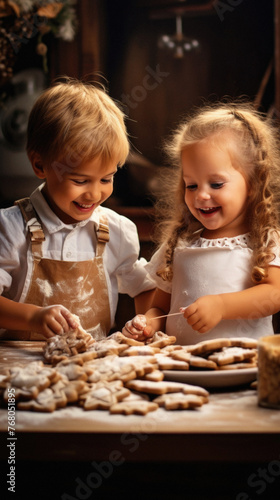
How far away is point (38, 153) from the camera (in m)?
1.48

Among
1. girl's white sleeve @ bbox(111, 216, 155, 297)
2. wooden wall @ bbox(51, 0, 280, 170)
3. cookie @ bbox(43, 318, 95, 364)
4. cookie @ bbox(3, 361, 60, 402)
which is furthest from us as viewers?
wooden wall @ bbox(51, 0, 280, 170)

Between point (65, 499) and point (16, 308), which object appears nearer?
point (65, 499)

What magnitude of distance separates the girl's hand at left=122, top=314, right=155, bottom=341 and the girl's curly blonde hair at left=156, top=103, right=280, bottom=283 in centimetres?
17

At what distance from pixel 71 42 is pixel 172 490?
6.43 ft

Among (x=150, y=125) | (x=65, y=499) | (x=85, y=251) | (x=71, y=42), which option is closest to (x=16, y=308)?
(x=85, y=251)

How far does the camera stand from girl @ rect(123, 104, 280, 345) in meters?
1.33

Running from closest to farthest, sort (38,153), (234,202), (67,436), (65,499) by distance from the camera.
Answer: (67,436) < (65,499) < (234,202) < (38,153)

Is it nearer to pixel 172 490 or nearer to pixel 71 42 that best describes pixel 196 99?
pixel 71 42

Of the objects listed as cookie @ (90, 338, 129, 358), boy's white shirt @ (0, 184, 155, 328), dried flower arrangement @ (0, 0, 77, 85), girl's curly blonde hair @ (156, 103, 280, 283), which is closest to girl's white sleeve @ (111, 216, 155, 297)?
boy's white shirt @ (0, 184, 155, 328)

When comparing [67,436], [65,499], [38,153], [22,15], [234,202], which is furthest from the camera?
[22,15]

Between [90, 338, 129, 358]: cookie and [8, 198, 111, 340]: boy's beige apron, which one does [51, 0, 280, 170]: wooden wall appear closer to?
[8, 198, 111, 340]: boy's beige apron

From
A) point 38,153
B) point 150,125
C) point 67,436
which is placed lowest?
point 67,436

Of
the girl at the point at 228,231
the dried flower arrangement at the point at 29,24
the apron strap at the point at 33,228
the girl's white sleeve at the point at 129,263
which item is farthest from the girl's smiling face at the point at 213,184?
the dried flower arrangement at the point at 29,24

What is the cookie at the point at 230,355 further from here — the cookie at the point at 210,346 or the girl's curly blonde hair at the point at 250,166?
the girl's curly blonde hair at the point at 250,166
